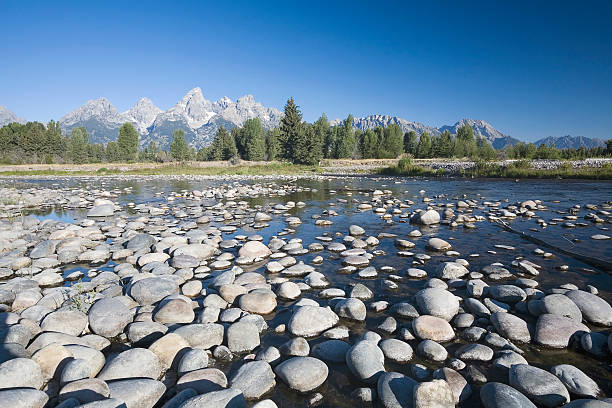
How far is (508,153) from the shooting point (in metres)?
58.2

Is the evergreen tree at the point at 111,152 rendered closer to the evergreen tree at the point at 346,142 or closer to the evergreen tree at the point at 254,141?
the evergreen tree at the point at 254,141

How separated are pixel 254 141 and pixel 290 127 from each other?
33504 millimetres

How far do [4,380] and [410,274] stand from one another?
16.5 ft

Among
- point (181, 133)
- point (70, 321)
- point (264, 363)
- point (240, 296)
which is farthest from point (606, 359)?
point (181, 133)

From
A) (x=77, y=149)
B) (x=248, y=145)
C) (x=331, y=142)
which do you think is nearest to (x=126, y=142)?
(x=77, y=149)

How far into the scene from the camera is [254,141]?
77.9 m

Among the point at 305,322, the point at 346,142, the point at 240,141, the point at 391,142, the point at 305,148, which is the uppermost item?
the point at 240,141

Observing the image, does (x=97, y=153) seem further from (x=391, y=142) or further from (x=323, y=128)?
(x=391, y=142)

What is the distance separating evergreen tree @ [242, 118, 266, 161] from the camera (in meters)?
78.4

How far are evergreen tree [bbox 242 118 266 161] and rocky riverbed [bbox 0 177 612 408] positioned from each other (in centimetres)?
7304

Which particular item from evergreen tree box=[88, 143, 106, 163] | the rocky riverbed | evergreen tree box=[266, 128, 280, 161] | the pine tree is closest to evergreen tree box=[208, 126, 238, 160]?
evergreen tree box=[266, 128, 280, 161]

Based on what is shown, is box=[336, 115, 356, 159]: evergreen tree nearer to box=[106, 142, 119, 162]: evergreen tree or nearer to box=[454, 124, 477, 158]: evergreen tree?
box=[454, 124, 477, 158]: evergreen tree

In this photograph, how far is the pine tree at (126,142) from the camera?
291 feet

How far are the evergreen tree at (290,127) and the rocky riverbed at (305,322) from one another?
40.8m
